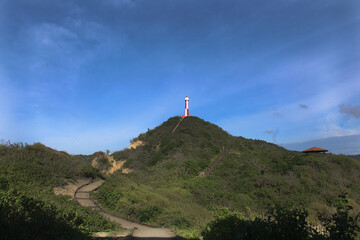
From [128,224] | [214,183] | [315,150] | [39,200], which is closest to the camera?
[39,200]

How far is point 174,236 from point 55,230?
143 inches

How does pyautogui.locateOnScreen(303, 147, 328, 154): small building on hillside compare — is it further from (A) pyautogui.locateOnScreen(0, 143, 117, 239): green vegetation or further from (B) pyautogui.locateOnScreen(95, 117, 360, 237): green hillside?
(A) pyautogui.locateOnScreen(0, 143, 117, 239): green vegetation

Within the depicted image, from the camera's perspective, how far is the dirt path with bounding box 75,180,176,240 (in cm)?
682

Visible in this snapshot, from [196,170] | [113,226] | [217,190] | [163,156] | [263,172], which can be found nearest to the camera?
[113,226]

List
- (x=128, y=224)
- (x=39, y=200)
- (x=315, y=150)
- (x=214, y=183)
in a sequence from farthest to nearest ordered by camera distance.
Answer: (x=315, y=150) → (x=214, y=183) → (x=128, y=224) → (x=39, y=200)

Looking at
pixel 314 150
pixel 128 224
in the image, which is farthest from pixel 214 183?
pixel 314 150

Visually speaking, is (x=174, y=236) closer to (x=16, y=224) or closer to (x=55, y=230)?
(x=55, y=230)

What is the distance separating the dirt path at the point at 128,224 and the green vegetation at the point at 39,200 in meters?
0.84

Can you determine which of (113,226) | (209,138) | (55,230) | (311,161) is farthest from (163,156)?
(55,230)

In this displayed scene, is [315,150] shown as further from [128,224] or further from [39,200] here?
[39,200]

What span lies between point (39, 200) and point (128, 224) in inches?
139

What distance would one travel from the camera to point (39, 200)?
20.6 ft

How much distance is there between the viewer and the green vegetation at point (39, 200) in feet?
14.4

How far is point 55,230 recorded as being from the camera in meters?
4.59
